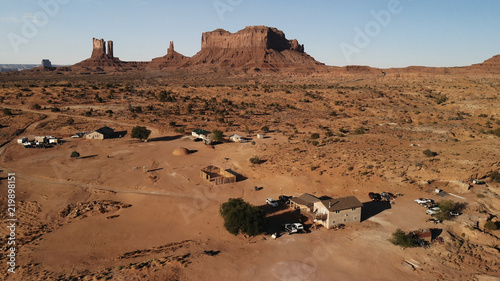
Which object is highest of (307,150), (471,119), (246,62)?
(246,62)

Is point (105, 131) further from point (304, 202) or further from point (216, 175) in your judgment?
point (304, 202)

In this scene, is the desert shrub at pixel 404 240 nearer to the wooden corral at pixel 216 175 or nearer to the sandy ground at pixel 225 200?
the sandy ground at pixel 225 200

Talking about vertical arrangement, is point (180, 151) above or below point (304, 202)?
above

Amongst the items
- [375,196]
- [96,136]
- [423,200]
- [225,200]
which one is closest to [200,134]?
[96,136]

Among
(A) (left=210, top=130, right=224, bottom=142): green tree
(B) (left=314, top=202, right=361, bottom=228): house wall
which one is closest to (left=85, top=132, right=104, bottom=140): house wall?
(A) (left=210, top=130, right=224, bottom=142): green tree

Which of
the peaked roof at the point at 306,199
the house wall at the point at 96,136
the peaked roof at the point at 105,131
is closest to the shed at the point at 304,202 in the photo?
the peaked roof at the point at 306,199

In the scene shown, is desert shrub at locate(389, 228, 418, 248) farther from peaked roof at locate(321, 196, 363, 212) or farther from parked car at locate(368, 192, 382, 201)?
parked car at locate(368, 192, 382, 201)

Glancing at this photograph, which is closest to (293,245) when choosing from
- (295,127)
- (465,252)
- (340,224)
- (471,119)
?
(340,224)

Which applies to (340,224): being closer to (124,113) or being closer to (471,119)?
(471,119)
